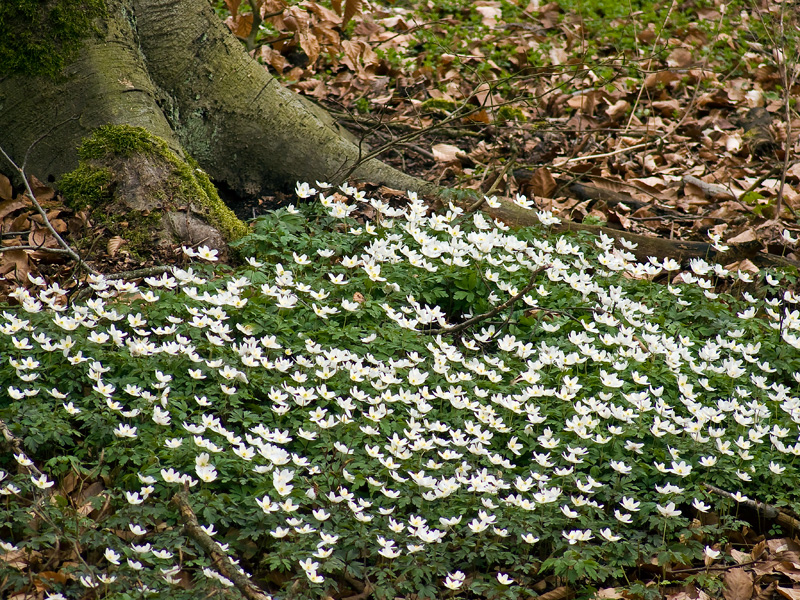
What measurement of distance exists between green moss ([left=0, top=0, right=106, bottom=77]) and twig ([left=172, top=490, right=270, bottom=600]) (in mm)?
3356

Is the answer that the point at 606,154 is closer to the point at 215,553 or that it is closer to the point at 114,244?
the point at 114,244

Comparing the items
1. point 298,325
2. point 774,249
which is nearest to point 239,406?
point 298,325

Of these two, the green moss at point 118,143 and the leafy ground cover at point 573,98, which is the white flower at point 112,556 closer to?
the green moss at point 118,143

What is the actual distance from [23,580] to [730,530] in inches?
111

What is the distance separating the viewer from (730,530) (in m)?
3.27

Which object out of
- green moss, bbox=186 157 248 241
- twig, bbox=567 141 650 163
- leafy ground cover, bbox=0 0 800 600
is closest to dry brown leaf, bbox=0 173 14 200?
leafy ground cover, bbox=0 0 800 600

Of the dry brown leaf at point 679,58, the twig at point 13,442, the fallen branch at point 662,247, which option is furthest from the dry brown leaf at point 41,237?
the dry brown leaf at point 679,58

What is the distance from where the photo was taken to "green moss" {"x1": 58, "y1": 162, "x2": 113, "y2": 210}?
4621mm

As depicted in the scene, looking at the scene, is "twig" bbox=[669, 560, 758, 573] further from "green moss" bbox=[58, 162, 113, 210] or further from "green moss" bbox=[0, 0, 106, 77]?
"green moss" bbox=[0, 0, 106, 77]

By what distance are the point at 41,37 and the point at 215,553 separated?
376 cm

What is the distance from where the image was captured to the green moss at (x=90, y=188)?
4621 mm

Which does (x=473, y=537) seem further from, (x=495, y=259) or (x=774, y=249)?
(x=774, y=249)

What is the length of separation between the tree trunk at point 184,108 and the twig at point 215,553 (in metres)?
2.88

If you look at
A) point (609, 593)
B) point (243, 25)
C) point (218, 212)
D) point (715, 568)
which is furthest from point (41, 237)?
point (715, 568)
